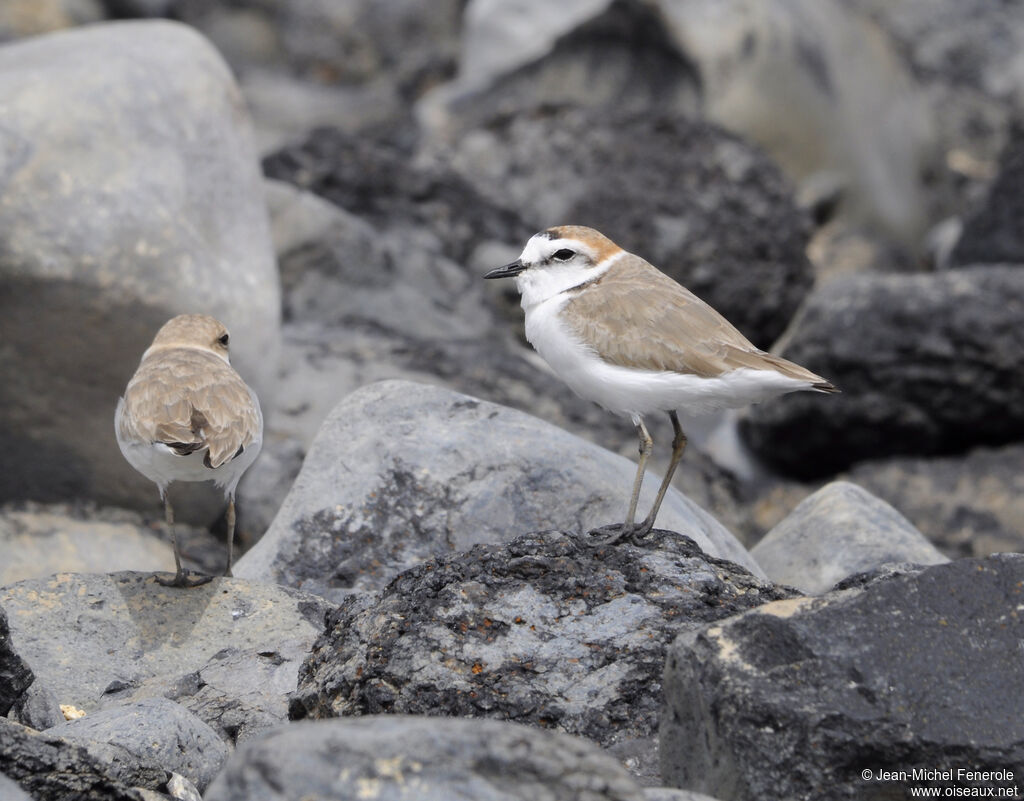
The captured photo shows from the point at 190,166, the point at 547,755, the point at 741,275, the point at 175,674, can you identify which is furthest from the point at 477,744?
the point at 741,275

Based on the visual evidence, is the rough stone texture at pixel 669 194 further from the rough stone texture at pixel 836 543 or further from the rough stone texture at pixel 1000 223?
the rough stone texture at pixel 836 543

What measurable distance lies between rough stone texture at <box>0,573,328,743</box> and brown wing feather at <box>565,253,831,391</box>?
198cm

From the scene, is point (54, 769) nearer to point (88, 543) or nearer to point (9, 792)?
point (9, 792)

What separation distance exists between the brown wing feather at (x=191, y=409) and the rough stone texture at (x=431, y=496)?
59 centimetres

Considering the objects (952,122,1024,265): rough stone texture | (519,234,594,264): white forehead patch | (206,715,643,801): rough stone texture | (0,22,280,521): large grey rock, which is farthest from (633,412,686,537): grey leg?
(952,122,1024,265): rough stone texture

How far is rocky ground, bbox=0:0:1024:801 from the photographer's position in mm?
4086

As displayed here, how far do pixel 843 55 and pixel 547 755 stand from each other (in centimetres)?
1641

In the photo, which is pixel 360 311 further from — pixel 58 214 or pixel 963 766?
pixel 963 766

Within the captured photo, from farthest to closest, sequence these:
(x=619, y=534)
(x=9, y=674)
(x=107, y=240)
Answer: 1. (x=107, y=240)
2. (x=619, y=534)
3. (x=9, y=674)

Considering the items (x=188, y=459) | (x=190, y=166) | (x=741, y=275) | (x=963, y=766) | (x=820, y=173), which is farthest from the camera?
(x=820, y=173)

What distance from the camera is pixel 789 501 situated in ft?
37.8

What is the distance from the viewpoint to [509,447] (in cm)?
698

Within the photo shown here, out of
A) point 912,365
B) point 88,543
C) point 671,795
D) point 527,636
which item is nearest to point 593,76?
point 912,365

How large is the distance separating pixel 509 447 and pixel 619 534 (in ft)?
4.48
